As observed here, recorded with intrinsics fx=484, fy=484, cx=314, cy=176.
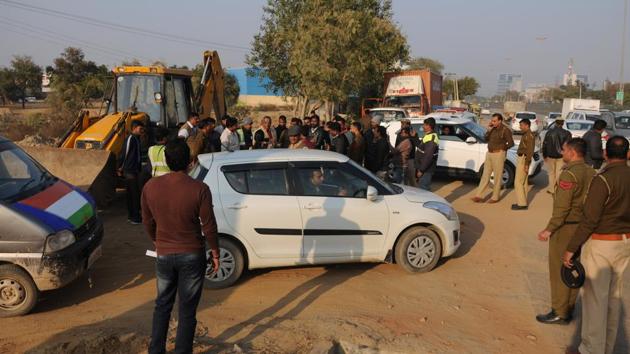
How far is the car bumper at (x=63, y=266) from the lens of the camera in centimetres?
478

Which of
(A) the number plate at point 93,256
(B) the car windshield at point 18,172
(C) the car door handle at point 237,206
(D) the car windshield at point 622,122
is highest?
(B) the car windshield at point 18,172

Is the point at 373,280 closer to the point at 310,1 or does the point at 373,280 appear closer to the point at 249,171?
the point at 249,171

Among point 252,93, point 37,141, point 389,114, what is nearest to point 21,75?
point 252,93

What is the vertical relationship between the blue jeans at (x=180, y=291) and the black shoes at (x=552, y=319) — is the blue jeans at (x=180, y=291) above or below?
above

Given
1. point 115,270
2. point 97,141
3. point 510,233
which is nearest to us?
point 115,270

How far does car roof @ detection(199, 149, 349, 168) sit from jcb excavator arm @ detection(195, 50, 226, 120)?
19.4 ft

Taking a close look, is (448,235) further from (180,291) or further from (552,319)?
(180,291)

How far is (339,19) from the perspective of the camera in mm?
21984

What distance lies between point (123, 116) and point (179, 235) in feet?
23.2

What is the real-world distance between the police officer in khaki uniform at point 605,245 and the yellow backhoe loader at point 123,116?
7.55 meters

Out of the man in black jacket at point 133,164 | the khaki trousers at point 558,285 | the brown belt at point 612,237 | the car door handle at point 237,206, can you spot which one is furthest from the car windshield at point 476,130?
the brown belt at point 612,237

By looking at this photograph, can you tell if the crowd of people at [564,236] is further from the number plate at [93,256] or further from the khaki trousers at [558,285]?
the number plate at [93,256]

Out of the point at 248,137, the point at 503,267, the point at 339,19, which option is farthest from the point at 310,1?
the point at 503,267

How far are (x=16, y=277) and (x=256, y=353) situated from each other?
8.58 feet
